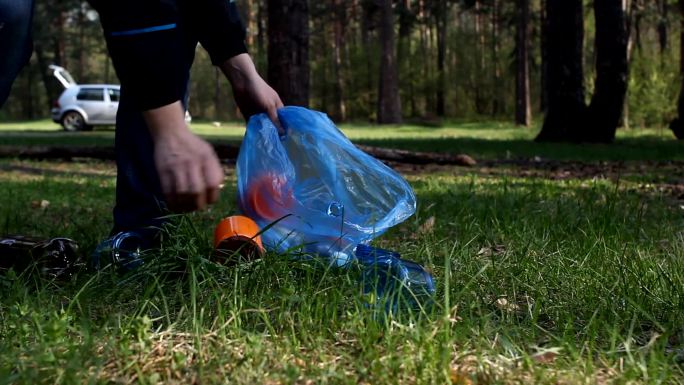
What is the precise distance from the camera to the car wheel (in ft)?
104

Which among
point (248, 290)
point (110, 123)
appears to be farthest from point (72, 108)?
point (248, 290)

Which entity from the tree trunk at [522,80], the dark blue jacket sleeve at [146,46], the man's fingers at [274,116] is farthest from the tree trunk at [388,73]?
the dark blue jacket sleeve at [146,46]

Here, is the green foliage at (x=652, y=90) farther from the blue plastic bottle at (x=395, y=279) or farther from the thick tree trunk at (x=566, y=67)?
the blue plastic bottle at (x=395, y=279)

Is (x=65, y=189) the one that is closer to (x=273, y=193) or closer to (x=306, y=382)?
(x=273, y=193)

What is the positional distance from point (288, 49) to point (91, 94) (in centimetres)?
2290

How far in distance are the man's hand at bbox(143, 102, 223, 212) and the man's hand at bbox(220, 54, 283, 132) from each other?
111 cm

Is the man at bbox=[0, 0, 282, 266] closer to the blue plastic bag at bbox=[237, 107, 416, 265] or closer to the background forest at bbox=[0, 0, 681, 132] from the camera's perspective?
the blue plastic bag at bbox=[237, 107, 416, 265]

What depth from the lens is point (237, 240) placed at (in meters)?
2.75

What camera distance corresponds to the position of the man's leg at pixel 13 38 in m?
2.15

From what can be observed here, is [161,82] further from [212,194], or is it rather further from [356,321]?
[356,321]

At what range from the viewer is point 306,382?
1.81 meters

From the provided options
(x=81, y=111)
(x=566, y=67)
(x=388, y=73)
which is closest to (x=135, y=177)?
(x=566, y=67)

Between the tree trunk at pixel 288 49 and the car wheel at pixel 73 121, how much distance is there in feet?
72.5

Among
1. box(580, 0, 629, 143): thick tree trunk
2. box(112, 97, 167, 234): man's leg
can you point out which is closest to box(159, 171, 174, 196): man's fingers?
box(112, 97, 167, 234): man's leg
